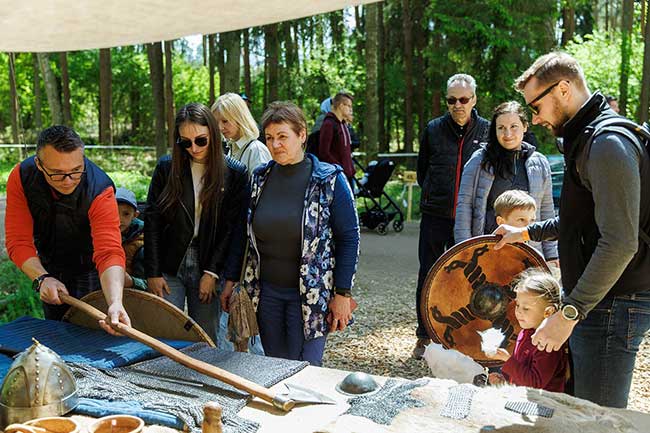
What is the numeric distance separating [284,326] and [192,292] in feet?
1.78

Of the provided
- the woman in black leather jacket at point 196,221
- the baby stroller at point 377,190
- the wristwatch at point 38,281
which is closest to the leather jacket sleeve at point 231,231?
the woman in black leather jacket at point 196,221

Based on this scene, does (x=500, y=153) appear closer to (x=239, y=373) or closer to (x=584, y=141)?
(x=584, y=141)

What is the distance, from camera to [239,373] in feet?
6.96

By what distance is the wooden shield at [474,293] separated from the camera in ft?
9.12

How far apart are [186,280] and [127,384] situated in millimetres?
1180

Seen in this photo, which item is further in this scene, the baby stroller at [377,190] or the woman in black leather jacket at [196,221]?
the baby stroller at [377,190]

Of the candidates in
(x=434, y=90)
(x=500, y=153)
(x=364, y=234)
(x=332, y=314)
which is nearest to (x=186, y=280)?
(x=332, y=314)

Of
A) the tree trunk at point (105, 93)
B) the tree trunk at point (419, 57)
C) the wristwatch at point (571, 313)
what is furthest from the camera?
the tree trunk at point (419, 57)

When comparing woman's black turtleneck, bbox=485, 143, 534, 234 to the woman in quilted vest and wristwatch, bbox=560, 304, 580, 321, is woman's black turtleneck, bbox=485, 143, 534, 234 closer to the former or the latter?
the woman in quilted vest

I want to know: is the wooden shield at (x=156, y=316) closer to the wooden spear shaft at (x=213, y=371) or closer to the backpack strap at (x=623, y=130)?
the wooden spear shaft at (x=213, y=371)

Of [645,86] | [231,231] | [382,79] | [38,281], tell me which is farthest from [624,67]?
[38,281]

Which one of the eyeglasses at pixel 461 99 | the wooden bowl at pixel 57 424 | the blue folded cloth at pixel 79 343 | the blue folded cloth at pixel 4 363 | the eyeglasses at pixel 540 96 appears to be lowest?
the blue folded cloth at pixel 4 363

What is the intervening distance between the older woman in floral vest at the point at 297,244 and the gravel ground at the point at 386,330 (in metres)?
1.51

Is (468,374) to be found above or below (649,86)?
below
